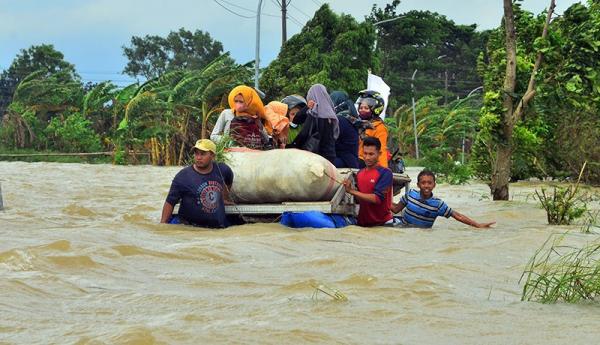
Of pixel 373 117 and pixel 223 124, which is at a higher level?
pixel 373 117

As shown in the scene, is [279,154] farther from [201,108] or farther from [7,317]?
[201,108]

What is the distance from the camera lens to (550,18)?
44.4 feet

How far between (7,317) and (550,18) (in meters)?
10.4

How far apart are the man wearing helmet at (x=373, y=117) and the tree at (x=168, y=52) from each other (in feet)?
208

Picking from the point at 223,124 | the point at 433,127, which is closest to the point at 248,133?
the point at 223,124

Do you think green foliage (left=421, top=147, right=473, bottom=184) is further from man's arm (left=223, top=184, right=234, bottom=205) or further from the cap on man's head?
the cap on man's head

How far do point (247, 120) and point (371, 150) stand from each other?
1535 millimetres

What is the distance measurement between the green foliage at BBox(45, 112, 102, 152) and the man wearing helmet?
24.8 meters

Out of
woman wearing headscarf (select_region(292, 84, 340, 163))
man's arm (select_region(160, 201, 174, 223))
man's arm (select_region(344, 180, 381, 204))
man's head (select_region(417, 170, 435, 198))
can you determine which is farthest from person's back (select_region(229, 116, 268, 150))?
man's head (select_region(417, 170, 435, 198))

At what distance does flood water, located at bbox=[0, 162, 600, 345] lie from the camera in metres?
4.55

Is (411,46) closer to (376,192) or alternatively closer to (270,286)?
(376,192)

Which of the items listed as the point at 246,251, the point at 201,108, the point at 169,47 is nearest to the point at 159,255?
the point at 246,251

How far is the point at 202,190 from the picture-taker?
9.14m

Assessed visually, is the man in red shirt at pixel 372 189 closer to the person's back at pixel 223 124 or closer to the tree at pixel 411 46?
the person's back at pixel 223 124
